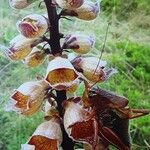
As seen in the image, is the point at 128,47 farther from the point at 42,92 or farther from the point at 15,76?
the point at 42,92

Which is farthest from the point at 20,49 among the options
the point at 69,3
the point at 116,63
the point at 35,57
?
the point at 116,63

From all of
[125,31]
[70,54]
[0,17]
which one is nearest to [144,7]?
[125,31]

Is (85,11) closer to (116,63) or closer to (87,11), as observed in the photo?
(87,11)

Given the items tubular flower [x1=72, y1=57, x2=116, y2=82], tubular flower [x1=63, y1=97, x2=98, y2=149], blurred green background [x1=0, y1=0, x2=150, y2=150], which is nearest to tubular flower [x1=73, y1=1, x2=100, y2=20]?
tubular flower [x1=72, y1=57, x2=116, y2=82]

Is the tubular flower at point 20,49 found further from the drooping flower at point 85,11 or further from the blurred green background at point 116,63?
the blurred green background at point 116,63

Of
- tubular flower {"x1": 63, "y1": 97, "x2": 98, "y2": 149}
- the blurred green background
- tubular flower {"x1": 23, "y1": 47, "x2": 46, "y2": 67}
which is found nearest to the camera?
tubular flower {"x1": 63, "y1": 97, "x2": 98, "y2": 149}

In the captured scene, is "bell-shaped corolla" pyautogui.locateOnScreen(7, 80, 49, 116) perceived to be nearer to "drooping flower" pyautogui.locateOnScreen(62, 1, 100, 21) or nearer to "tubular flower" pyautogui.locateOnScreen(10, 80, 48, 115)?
"tubular flower" pyautogui.locateOnScreen(10, 80, 48, 115)
